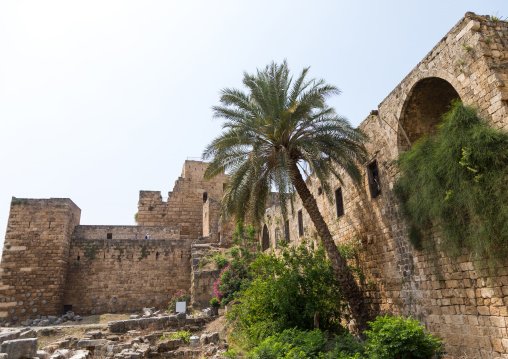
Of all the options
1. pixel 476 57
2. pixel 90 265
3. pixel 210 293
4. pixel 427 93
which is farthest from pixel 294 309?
pixel 90 265

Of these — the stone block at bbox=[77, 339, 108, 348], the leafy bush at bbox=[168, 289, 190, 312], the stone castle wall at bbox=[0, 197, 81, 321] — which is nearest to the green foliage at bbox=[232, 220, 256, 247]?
the leafy bush at bbox=[168, 289, 190, 312]

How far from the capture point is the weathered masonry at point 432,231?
20.7 ft

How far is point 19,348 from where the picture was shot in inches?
298

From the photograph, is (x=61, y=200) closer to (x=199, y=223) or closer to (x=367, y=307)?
(x=199, y=223)

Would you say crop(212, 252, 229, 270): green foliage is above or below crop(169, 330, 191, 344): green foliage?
above

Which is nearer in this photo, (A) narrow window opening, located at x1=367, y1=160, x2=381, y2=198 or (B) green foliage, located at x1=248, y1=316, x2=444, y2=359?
(B) green foliage, located at x1=248, y1=316, x2=444, y2=359

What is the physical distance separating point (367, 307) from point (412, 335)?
185 inches

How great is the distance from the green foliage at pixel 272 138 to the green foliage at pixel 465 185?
245cm

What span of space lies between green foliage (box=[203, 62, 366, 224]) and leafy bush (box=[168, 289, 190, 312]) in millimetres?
9562

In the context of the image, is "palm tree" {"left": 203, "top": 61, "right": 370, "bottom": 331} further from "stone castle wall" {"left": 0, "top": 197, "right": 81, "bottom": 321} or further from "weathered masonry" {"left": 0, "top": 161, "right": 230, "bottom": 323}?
"stone castle wall" {"left": 0, "top": 197, "right": 81, "bottom": 321}

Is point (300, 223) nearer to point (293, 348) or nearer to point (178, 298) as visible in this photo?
point (178, 298)

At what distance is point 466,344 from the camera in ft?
22.1

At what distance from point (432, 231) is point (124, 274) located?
15.7 metres

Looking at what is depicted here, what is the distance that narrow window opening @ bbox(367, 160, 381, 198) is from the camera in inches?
390
